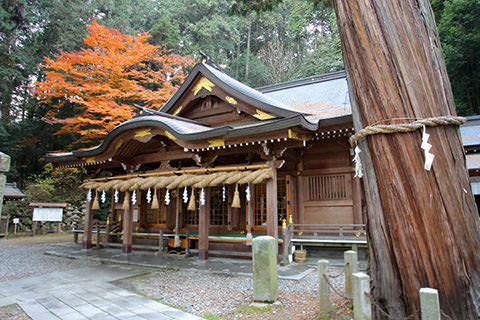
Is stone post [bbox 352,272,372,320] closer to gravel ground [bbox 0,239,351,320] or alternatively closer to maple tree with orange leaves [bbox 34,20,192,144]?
gravel ground [bbox 0,239,351,320]

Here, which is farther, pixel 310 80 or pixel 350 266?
pixel 310 80

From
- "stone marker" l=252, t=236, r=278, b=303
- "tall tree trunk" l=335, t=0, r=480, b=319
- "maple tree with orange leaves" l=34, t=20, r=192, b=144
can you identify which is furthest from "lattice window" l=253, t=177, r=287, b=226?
"maple tree with orange leaves" l=34, t=20, r=192, b=144

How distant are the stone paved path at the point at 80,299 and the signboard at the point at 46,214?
34.6 ft

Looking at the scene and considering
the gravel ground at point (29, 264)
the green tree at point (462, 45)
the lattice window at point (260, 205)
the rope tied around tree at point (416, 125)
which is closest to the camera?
the rope tied around tree at point (416, 125)

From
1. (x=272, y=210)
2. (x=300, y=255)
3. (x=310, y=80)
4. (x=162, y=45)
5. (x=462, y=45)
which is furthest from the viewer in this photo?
(x=162, y=45)

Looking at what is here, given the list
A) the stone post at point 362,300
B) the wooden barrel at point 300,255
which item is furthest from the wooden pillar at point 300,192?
the stone post at point 362,300

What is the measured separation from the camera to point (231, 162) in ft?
34.1

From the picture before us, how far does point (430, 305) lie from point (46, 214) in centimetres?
1840

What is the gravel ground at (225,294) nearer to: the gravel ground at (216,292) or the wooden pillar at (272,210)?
the gravel ground at (216,292)

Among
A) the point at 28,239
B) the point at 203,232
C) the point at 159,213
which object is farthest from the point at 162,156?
the point at 28,239

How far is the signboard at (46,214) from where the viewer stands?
1578 cm

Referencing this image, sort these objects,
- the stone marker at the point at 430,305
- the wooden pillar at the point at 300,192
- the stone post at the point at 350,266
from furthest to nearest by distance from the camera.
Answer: the wooden pillar at the point at 300,192 < the stone post at the point at 350,266 < the stone marker at the point at 430,305

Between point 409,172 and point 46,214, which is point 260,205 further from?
point 46,214

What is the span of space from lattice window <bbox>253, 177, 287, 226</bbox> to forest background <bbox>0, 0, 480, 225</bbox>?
8.26 metres
